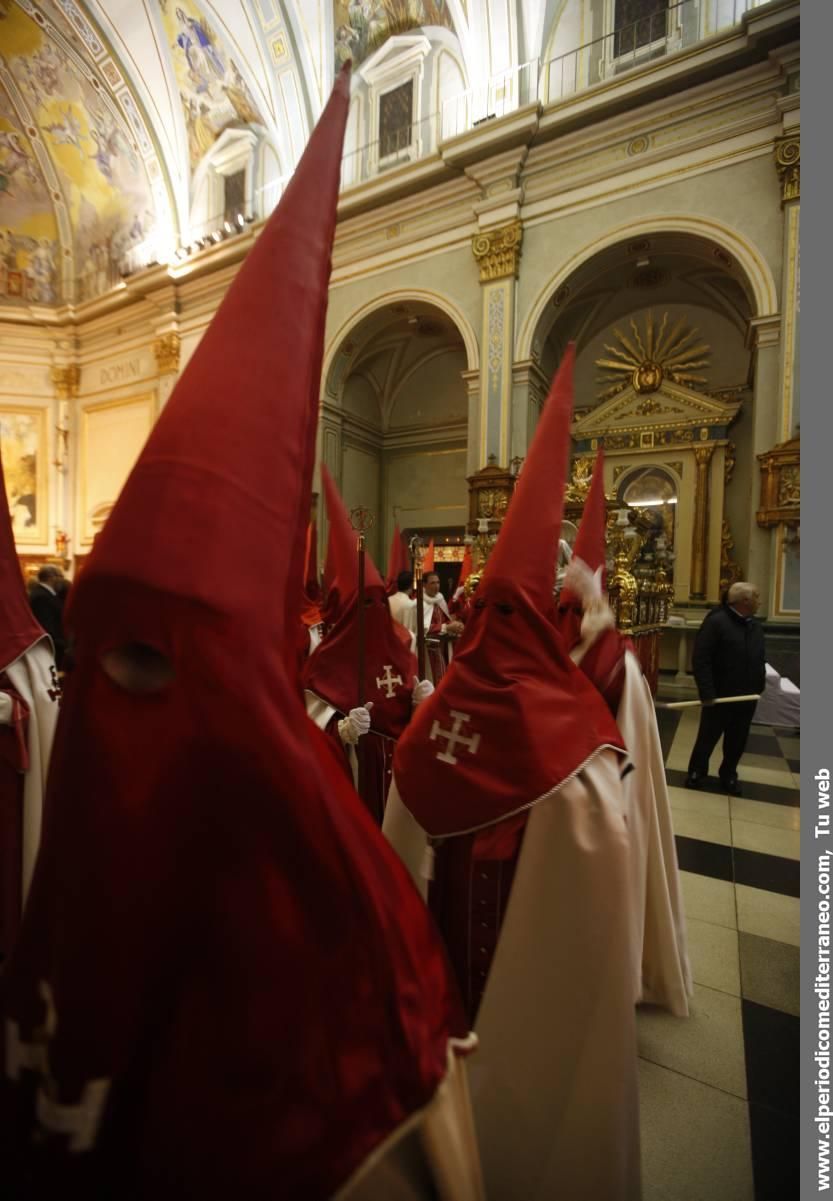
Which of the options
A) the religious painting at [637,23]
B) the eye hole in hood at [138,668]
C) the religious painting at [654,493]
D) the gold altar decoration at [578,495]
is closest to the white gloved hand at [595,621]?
the eye hole in hood at [138,668]

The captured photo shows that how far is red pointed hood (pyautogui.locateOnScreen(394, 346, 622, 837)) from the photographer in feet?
4.60

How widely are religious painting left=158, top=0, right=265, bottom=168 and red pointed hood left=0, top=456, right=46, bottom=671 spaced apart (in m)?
13.7

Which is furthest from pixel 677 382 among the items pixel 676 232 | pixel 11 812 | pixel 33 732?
pixel 11 812

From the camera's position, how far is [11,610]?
2.08m

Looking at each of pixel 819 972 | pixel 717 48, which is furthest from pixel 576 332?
pixel 819 972

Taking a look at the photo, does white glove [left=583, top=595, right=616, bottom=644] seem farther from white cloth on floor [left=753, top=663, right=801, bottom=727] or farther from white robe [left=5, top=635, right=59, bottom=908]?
white cloth on floor [left=753, top=663, right=801, bottom=727]

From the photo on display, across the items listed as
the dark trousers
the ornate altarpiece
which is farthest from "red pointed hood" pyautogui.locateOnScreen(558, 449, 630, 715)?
the ornate altarpiece

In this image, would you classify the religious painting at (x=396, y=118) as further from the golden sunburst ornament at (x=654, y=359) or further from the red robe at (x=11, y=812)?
the red robe at (x=11, y=812)

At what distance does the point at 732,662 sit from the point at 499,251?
24.7 feet

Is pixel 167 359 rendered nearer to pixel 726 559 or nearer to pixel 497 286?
pixel 497 286

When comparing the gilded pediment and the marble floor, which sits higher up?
the gilded pediment

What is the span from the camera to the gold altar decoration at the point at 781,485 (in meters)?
6.75

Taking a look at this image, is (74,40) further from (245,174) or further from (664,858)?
(664,858)

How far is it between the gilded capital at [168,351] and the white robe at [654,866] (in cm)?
1396
